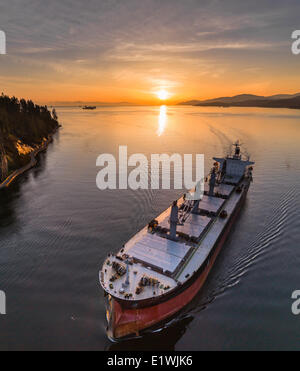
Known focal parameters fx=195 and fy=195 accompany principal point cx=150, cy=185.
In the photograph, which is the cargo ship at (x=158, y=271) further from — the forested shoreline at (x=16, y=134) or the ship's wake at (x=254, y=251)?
the forested shoreline at (x=16, y=134)

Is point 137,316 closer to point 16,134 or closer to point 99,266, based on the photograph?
point 99,266

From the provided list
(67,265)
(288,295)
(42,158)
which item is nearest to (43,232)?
(67,265)

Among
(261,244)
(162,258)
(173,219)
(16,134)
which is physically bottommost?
(261,244)

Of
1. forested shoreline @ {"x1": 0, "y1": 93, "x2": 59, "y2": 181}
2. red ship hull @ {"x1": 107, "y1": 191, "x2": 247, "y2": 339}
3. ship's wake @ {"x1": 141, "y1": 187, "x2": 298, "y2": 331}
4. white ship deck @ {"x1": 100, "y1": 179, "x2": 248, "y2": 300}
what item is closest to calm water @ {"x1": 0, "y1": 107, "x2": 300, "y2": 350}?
ship's wake @ {"x1": 141, "y1": 187, "x2": 298, "y2": 331}

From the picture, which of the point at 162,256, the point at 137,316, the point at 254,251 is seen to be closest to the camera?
the point at 137,316

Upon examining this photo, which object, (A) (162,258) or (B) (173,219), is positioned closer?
(A) (162,258)

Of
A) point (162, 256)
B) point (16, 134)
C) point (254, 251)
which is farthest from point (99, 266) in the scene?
point (16, 134)

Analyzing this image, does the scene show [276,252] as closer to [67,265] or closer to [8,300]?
[67,265]
